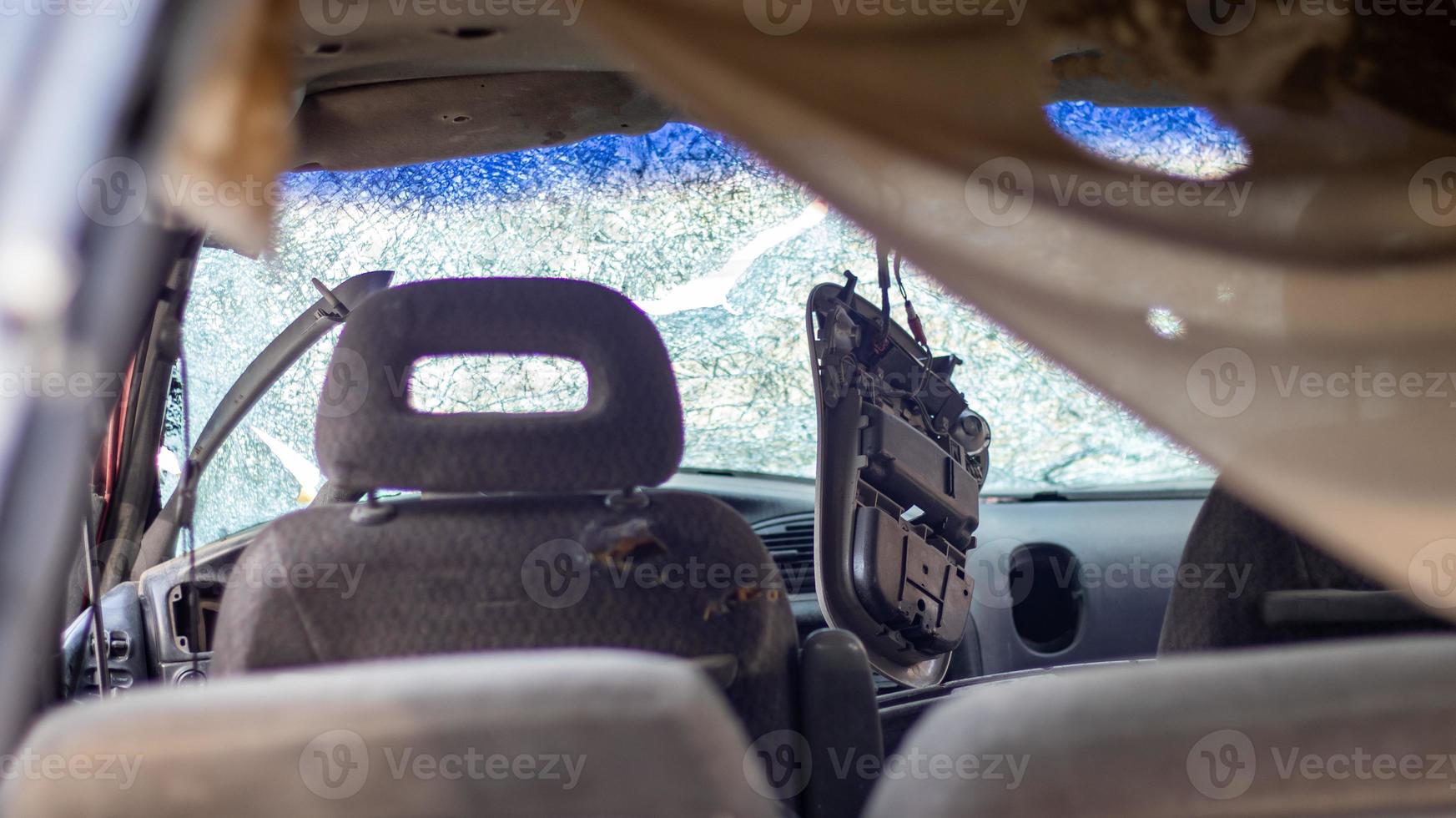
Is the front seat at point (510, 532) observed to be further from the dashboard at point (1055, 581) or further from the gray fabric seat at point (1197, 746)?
the dashboard at point (1055, 581)

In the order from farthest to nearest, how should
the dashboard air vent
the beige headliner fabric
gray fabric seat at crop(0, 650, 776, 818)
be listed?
the dashboard air vent
the beige headliner fabric
gray fabric seat at crop(0, 650, 776, 818)

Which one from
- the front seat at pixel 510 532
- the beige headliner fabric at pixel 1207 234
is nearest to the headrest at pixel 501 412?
→ the front seat at pixel 510 532

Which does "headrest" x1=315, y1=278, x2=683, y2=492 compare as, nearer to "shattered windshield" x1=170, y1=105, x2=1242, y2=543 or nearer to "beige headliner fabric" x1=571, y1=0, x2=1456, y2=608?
"beige headliner fabric" x1=571, y1=0, x2=1456, y2=608

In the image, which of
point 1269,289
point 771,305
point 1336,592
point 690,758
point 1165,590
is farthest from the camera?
point 771,305

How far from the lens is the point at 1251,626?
163cm

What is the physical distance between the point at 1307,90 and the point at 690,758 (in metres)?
1.09

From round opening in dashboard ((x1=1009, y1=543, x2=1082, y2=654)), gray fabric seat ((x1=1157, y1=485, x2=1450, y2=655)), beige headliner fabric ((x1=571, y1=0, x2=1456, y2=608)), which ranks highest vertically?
beige headliner fabric ((x1=571, y1=0, x2=1456, y2=608))

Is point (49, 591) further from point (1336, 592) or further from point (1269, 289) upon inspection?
point (1336, 592)

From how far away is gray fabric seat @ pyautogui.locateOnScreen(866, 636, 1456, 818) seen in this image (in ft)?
2.35

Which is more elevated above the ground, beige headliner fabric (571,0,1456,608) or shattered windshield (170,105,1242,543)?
beige headliner fabric (571,0,1456,608)

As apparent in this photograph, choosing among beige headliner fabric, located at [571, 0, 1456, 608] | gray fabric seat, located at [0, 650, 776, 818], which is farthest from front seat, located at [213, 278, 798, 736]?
gray fabric seat, located at [0, 650, 776, 818]

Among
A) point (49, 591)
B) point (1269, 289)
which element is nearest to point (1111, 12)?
point (1269, 289)

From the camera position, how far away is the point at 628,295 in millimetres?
3174

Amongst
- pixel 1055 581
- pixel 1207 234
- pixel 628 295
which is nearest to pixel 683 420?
pixel 1207 234
